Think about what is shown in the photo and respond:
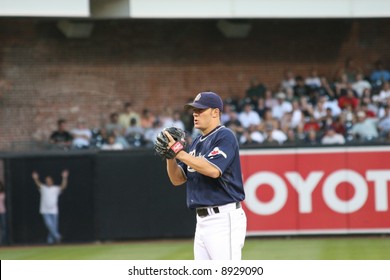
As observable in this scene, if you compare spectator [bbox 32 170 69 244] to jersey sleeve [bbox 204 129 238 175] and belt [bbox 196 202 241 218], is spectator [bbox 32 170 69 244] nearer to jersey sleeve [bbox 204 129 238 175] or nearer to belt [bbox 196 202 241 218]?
belt [bbox 196 202 241 218]

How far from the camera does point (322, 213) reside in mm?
18000

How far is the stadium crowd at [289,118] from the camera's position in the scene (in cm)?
1997

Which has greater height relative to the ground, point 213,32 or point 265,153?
point 213,32

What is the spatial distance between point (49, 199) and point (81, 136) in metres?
3.44

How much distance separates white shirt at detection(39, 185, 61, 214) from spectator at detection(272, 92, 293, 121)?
5776mm

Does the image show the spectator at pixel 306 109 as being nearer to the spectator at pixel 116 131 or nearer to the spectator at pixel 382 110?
the spectator at pixel 382 110

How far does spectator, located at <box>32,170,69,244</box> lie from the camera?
1823 centimetres

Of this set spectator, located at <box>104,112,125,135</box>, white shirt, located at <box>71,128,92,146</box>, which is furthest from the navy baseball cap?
spectator, located at <box>104,112,125,135</box>

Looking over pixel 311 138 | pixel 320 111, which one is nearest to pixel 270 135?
pixel 311 138

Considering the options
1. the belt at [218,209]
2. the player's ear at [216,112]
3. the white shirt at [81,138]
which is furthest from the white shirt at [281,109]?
the belt at [218,209]

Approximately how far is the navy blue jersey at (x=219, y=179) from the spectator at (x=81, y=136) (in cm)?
1255
